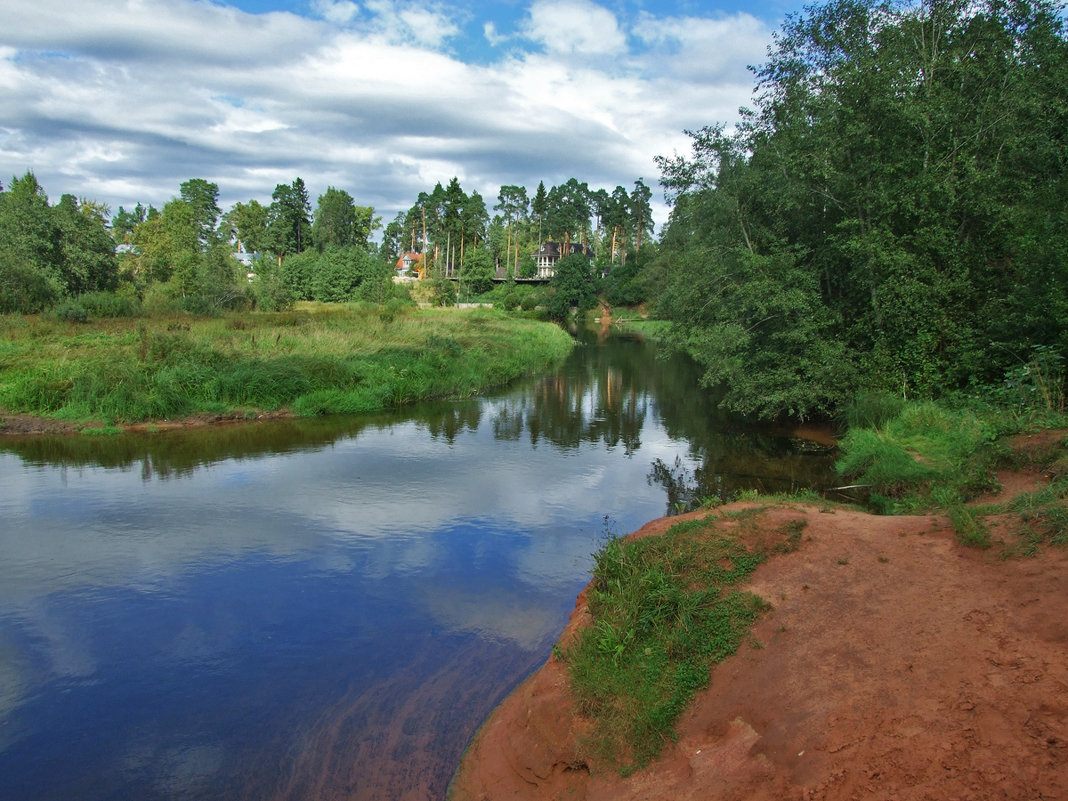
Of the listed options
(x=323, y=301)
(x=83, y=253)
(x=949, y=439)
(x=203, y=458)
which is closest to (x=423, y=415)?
(x=203, y=458)

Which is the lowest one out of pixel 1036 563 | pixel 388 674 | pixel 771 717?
pixel 388 674

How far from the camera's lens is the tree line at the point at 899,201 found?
17.4 m

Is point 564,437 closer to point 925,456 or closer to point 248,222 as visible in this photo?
point 925,456

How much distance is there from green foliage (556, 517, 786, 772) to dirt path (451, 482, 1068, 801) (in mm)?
177

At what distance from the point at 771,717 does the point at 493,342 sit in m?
30.9

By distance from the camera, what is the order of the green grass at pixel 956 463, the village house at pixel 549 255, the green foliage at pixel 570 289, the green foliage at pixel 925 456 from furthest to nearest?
the village house at pixel 549 255, the green foliage at pixel 570 289, the green foliage at pixel 925 456, the green grass at pixel 956 463

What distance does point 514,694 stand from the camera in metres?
7.45

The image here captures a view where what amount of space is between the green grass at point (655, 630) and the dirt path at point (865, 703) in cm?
17

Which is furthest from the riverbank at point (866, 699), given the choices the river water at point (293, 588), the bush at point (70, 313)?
the bush at point (70, 313)

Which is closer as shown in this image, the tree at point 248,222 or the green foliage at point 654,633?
the green foliage at point 654,633

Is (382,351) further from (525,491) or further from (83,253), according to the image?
(83,253)

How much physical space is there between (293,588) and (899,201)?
17171 mm

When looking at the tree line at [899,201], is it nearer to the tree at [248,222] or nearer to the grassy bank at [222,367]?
the grassy bank at [222,367]

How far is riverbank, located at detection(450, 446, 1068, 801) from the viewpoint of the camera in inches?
174
